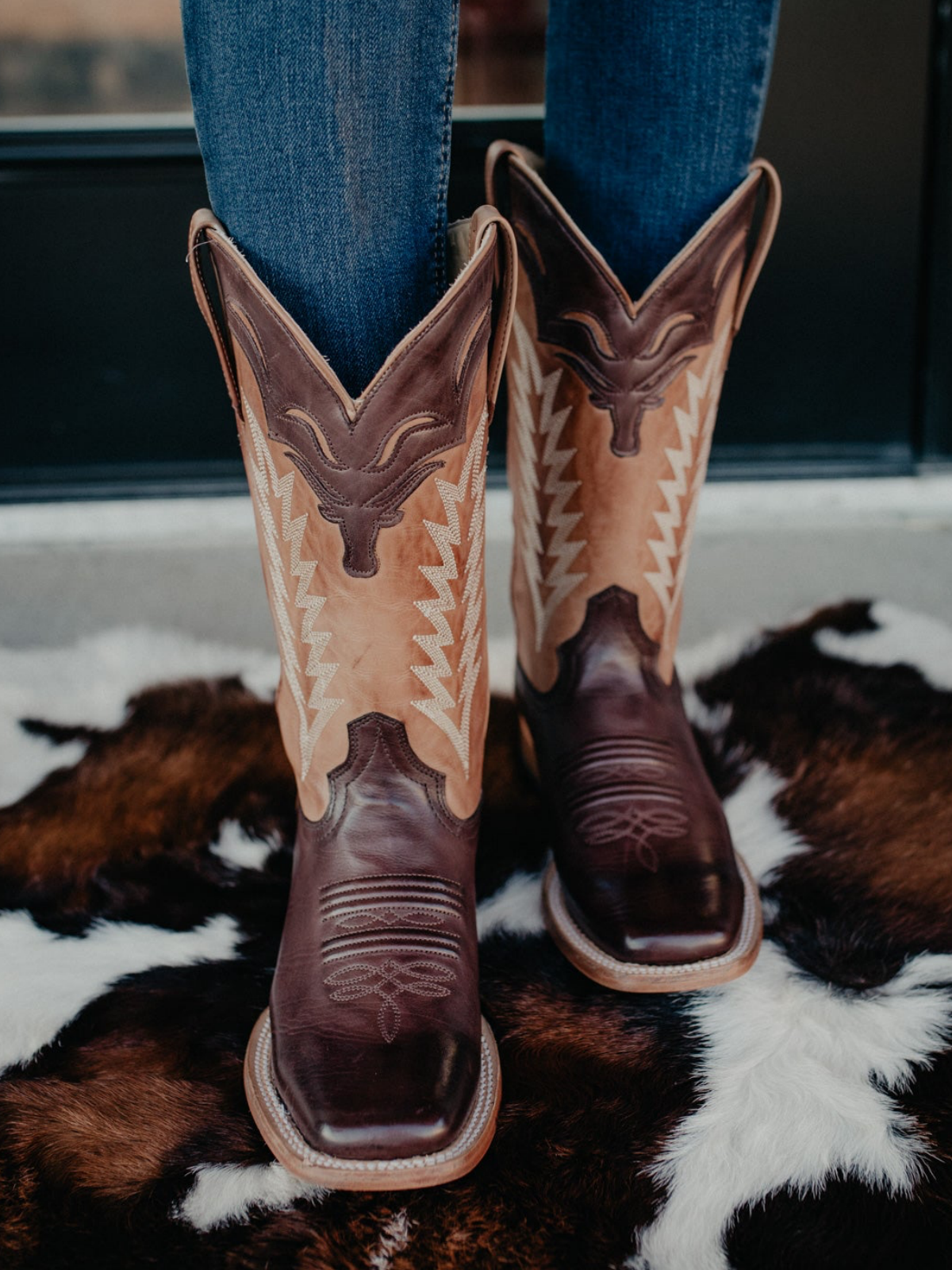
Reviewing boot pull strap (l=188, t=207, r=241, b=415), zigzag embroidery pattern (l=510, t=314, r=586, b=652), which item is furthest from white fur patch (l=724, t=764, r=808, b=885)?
boot pull strap (l=188, t=207, r=241, b=415)

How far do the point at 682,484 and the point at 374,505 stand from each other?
33 cm

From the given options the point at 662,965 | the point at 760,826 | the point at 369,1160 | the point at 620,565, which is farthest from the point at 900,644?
the point at 369,1160

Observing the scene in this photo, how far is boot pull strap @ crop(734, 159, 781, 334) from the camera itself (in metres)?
0.81

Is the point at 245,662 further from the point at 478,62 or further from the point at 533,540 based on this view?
the point at 478,62

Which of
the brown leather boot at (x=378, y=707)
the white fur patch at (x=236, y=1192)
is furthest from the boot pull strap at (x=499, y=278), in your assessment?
the white fur patch at (x=236, y=1192)

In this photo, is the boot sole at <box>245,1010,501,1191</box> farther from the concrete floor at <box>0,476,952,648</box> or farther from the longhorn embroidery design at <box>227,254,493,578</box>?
the concrete floor at <box>0,476,952,648</box>

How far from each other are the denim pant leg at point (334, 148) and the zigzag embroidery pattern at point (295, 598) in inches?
3.2

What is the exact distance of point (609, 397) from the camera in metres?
0.81

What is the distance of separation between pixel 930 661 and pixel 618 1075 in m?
0.69

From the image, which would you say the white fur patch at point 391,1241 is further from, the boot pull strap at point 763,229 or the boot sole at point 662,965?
the boot pull strap at point 763,229

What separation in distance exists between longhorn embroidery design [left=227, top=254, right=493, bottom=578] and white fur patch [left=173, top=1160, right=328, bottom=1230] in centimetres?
40

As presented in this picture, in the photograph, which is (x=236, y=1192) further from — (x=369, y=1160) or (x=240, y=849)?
(x=240, y=849)

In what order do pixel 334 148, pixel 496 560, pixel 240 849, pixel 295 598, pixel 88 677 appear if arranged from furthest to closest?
pixel 496 560 < pixel 88 677 < pixel 240 849 < pixel 295 598 < pixel 334 148

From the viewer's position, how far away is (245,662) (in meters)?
1.22
